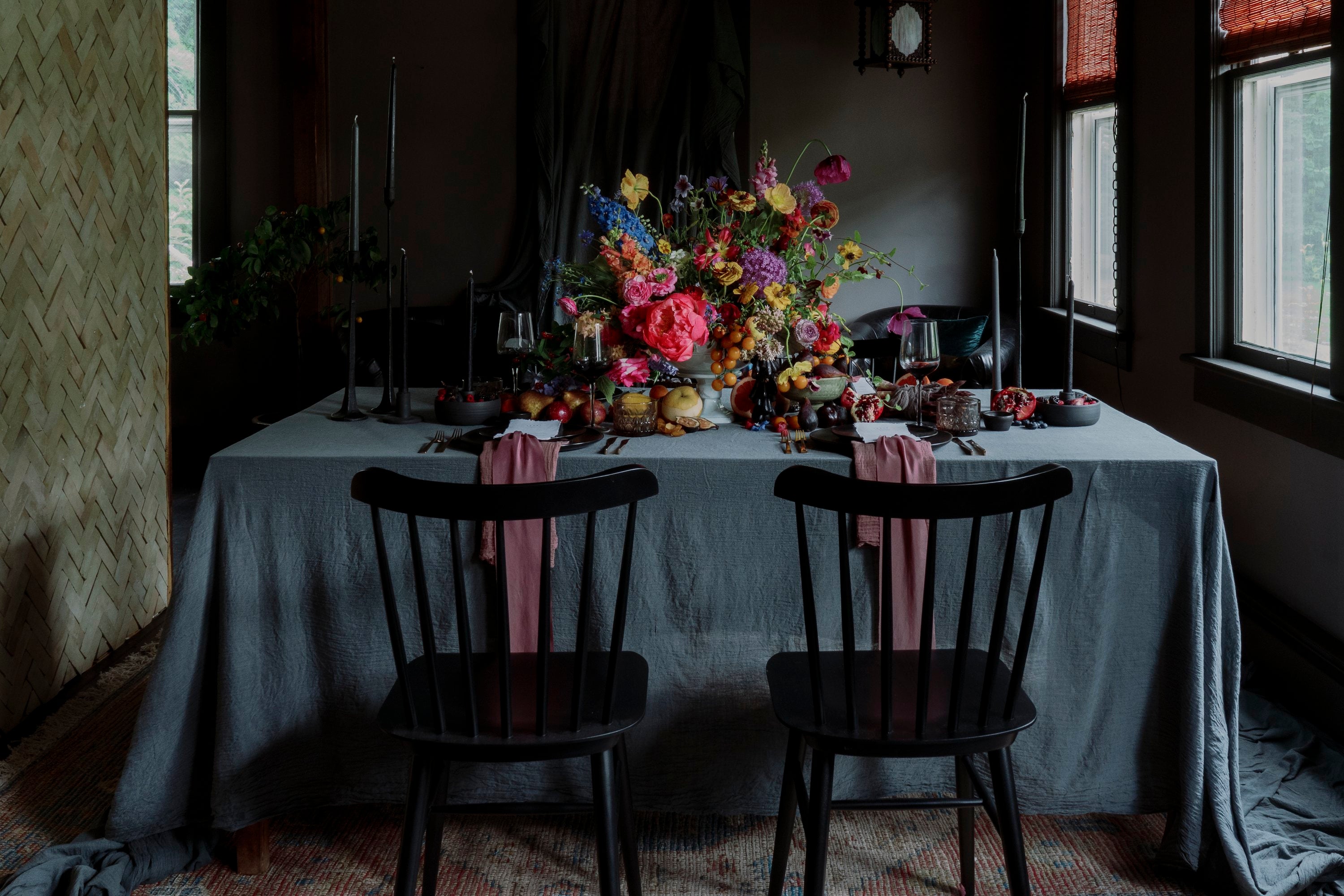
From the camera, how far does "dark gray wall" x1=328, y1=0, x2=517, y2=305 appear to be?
5.69m

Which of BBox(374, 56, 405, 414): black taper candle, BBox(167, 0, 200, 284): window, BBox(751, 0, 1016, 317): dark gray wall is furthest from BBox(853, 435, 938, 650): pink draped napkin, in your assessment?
BBox(167, 0, 200, 284): window

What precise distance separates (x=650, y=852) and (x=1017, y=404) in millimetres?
1175

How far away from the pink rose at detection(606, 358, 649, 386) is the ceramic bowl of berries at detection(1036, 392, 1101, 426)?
0.83m

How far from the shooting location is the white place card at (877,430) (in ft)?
6.50

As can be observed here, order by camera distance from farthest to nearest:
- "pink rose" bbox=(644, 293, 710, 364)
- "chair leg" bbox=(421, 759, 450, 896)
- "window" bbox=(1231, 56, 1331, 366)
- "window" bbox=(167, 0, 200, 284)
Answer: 1. "window" bbox=(167, 0, 200, 284)
2. "window" bbox=(1231, 56, 1331, 366)
3. "pink rose" bbox=(644, 293, 710, 364)
4. "chair leg" bbox=(421, 759, 450, 896)

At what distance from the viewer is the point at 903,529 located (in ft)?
6.24

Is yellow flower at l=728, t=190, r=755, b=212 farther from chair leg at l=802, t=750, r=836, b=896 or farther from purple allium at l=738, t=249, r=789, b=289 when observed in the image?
chair leg at l=802, t=750, r=836, b=896

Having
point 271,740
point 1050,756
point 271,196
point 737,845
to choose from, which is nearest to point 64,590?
point 271,740

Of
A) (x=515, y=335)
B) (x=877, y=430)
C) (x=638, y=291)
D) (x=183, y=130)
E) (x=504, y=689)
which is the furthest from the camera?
(x=183, y=130)

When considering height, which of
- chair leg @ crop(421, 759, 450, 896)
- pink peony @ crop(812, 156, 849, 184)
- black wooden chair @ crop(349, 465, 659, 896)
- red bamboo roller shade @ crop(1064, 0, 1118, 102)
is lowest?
chair leg @ crop(421, 759, 450, 896)

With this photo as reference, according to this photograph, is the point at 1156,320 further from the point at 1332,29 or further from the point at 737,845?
the point at 737,845

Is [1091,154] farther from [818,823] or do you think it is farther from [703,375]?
[818,823]

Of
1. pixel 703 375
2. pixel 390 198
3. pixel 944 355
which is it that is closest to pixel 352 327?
pixel 390 198

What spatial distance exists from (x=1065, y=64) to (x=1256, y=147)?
6.44 ft
